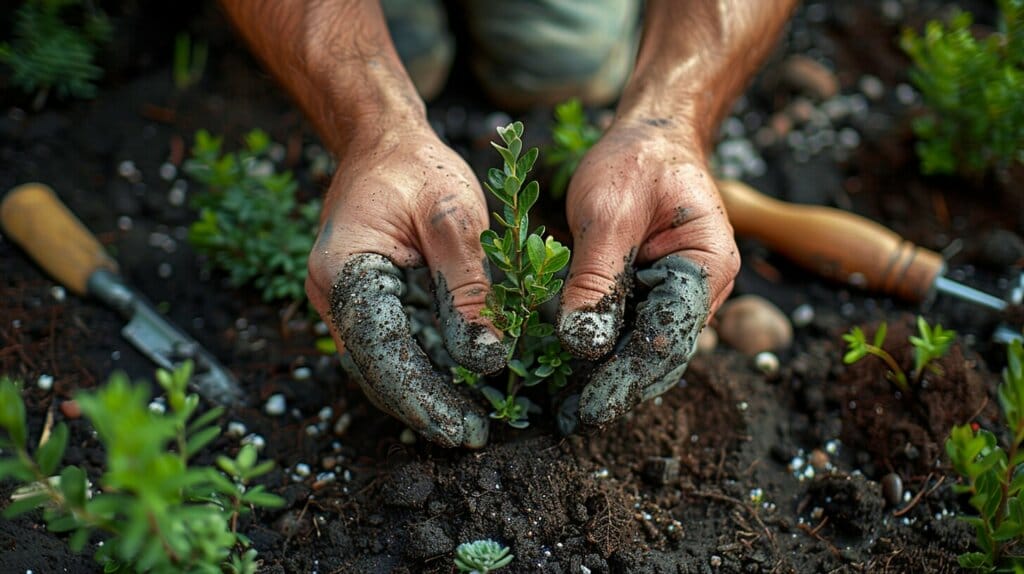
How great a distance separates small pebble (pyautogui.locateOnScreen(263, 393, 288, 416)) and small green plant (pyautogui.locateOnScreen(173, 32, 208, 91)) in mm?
1733

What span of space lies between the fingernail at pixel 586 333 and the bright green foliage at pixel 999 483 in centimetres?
79

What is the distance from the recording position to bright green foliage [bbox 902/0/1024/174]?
305 centimetres

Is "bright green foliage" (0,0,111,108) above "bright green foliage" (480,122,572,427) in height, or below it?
below

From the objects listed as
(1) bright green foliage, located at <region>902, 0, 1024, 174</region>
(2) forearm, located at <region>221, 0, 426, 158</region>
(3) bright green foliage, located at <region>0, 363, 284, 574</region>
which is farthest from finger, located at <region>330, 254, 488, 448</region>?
(1) bright green foliage, located at <region>902, 0, 1024, 174</region>

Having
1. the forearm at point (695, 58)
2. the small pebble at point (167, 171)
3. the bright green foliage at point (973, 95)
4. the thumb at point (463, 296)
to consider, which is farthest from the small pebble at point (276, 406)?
the bright green foliage at point (973, 95)

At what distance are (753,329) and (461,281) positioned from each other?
1.24 m

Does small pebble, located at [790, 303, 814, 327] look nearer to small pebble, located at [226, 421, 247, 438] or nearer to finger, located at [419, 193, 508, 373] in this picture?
finger, located at [419, 193, 508, 373]

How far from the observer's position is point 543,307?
251 cm

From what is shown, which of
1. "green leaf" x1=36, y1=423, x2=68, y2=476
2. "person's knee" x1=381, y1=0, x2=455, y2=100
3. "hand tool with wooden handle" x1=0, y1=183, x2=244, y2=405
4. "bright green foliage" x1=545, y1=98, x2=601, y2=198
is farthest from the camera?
"person's knee" x1=381, y1=0, x2=455, y2=100

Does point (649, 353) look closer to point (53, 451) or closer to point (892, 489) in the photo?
point (892, 489)

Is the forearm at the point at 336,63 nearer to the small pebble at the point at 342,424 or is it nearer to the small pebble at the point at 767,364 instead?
the small pebble at the point at 342,424

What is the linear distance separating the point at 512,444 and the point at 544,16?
7.31ft

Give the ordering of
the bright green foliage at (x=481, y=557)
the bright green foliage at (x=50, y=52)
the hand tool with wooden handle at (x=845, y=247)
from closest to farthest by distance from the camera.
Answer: the bright green foliage at (x=481, y=557), the hand tool with wooden handle at (x=845, y=247), the bright green foliage at (x=50, y=52)

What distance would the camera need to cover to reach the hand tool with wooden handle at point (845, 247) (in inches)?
119
